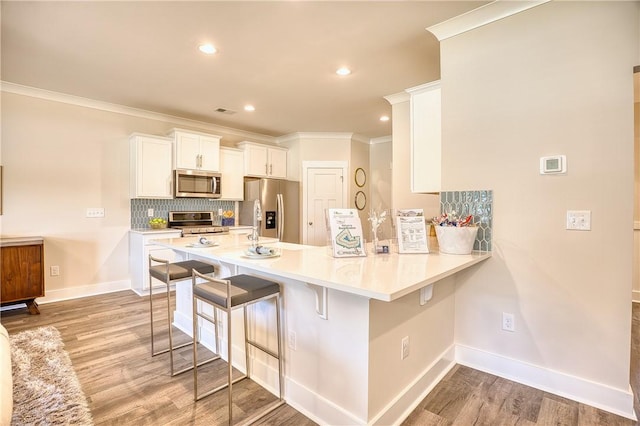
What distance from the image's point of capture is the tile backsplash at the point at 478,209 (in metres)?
2.23

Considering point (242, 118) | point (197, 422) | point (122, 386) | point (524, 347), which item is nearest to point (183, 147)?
point (242, 118)

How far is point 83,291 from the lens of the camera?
4043 millimetres

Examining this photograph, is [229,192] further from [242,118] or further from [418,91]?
[418,91]

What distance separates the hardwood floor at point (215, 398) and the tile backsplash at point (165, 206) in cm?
202

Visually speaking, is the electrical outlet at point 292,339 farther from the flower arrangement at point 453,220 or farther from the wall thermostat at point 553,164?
the wall thermostat at point 553,164

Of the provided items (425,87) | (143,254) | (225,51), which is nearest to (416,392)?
(425,87)

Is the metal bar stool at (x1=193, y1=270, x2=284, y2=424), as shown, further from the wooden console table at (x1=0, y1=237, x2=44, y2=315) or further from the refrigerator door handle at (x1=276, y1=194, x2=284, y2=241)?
the refrigerator door handle at (x1=276, y1=194, x2=284, y2=241)

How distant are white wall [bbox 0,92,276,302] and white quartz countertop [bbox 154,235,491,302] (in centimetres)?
267

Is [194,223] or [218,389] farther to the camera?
[194,223]

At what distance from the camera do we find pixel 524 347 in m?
2.10

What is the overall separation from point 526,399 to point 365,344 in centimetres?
123

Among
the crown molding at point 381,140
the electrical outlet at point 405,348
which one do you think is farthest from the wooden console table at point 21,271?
the crown molding at point 381,140

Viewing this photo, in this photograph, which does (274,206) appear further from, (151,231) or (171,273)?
(171,273)

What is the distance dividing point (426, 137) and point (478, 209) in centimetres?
78
